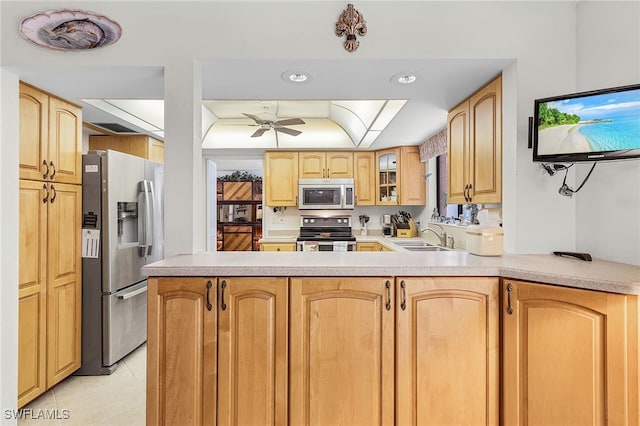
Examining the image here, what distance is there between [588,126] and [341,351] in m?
1.52

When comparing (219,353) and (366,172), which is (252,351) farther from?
(366,172)

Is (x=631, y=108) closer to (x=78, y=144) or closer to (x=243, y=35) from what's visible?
(x=243, y=35)

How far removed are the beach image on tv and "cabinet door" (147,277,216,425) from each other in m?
1.75

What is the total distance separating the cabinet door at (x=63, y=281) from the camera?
2.29 metres

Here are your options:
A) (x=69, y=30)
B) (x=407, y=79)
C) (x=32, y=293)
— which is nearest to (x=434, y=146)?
(x=407, y=79)

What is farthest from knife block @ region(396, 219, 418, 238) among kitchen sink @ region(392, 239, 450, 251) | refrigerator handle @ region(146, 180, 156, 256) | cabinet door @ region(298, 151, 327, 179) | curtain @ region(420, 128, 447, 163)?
refrigerator handle @ region(146, 180, 156, 256)

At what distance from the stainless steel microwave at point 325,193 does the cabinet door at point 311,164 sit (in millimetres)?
125

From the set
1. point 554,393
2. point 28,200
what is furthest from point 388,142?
point 28,200

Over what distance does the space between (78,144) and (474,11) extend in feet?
9.39

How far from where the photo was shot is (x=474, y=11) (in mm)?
1827

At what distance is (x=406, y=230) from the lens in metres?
4.46

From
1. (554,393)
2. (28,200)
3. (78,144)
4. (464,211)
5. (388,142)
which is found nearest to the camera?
(554,393)

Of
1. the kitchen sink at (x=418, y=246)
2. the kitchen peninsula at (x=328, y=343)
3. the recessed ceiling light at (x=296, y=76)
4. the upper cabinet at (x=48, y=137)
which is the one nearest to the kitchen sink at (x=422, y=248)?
the kitchen sink at (x=418, y=246)

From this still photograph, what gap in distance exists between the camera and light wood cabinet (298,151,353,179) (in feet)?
14.9
